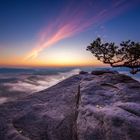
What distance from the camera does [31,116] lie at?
12.1m

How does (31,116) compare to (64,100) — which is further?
(64,100)

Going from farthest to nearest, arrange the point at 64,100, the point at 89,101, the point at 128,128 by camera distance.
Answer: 1. the point at 64,100
2. the point at 89,101
3. the point at 128,128

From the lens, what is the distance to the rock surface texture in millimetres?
9367

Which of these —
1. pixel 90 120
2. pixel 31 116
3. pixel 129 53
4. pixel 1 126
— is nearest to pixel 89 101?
pixel 90 120

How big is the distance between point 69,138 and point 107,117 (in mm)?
2513

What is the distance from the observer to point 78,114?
11297 millimetres

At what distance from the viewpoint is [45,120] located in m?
11.5

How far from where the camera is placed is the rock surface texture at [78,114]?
9.37m

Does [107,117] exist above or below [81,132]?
above

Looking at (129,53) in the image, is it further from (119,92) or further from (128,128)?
(128,128)

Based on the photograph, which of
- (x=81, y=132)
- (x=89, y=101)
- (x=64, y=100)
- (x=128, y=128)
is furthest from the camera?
(x=64, y=100)

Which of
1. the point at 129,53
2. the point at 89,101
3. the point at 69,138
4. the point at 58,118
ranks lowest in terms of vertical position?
the point at 69,138

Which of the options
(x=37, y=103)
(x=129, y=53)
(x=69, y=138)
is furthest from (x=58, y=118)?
(x=129, y=53)

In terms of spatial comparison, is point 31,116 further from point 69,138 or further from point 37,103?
point 69,138
